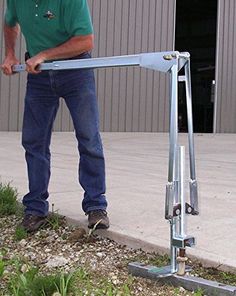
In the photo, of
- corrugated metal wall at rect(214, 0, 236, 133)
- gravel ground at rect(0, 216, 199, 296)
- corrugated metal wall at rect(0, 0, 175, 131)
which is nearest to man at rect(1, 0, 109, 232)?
gravel ground at rect(0, 216, 199, 296)

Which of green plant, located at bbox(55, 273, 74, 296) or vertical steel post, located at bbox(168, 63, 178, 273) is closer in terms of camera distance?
green plant, located at bbox(55, 273, 74, 296)

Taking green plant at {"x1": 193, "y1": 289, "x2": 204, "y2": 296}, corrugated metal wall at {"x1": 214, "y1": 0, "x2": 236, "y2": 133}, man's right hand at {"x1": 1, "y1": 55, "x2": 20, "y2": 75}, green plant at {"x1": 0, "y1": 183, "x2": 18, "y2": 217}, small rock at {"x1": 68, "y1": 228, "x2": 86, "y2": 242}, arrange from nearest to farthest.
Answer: green plant at {"x1": 193, "y1": 289, "x2": 204, "y2": 296} → small rock at {"x1": 68, "y1": 228, "x2": 86, "y2": 242} → man's right hand at {"x1": 1, "y1": 55, "x2": 20, "y2": 75} → green plant at {"x1": 0, "y1": 183, "x2": 18, "y2": 217} → corrugated metal wall at {"x1": 214, "y1": 0, "x2": 236, "y2": 133}

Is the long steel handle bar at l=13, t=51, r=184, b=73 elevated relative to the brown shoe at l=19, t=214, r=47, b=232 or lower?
elevated

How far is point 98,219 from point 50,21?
1354 millimetres

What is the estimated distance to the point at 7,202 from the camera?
4801mm

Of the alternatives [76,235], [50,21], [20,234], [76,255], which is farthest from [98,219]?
[50,21]

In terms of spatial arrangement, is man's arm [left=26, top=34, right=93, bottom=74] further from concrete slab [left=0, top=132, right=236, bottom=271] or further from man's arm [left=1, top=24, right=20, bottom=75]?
concrete slab [left=0, top=132, right=236, bottom=271]

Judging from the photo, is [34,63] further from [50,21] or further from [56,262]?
[56,262]

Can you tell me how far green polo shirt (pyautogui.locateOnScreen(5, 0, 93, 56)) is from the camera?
3844 millimetres

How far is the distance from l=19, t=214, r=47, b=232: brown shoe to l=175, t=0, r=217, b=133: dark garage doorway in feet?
45.2

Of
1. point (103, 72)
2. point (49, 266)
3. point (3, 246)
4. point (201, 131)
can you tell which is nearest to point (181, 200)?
point (49, 266)

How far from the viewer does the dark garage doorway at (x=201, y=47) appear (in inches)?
698

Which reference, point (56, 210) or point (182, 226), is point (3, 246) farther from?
point (182, 226)

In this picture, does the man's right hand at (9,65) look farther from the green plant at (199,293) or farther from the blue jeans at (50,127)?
the green plant at (199,293)
